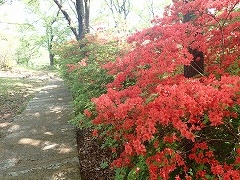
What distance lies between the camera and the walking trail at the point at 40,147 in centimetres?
418

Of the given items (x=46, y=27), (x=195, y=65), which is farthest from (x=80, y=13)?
(x=46, y=27)

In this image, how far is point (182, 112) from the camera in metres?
2.19

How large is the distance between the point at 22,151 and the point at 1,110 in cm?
429

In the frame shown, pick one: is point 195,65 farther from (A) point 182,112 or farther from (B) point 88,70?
(B) point 88,70

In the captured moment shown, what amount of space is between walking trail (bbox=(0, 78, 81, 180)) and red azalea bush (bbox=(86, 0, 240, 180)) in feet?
3.67

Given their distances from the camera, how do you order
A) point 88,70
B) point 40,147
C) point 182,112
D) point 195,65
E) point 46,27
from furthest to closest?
point 46,27, point 88,70, point 40,147, point 195,65, point 182,112

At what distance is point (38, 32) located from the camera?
26.3 meters

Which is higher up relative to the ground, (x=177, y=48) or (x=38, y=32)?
(x=38, y=32)

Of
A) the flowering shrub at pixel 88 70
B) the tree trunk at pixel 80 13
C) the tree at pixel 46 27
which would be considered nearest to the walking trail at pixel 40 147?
the flowering shrub at pixel 88 70

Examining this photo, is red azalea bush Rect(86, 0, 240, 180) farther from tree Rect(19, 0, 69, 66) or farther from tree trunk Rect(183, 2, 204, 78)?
tree Rect(19, 0, 69, 66)

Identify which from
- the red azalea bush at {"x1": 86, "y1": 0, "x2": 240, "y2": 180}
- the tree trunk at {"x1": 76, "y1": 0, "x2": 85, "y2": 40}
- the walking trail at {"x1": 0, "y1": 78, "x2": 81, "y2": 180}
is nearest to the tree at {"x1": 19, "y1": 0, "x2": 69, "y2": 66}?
the tree trunk at {"x1": 76, "y1": 0, "x2": 85, "y2": 40}

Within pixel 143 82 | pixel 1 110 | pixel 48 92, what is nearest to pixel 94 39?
pixel 48 92

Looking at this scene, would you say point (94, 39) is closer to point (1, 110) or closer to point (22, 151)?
point (1, 110)

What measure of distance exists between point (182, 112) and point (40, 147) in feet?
13.1
